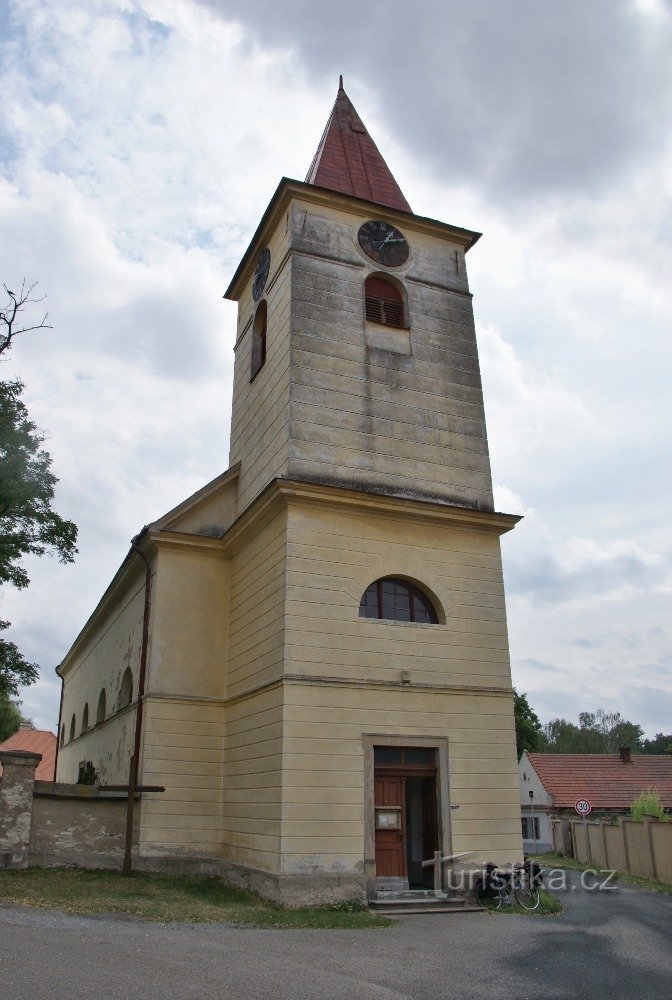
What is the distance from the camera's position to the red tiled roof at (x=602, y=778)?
37.3 m

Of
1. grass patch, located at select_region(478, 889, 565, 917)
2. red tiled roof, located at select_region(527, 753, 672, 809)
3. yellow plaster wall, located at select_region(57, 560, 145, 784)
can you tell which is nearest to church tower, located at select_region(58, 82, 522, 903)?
yellow plaster wall, located at select_region(57, 560, 145, 784)

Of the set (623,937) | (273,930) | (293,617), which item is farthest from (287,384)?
(623,937)

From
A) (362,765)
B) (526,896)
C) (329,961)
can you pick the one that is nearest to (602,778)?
(526,896)

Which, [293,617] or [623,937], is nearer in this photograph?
[623,937]

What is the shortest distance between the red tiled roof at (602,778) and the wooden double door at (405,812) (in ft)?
83.3

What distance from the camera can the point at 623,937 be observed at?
36.2 feet

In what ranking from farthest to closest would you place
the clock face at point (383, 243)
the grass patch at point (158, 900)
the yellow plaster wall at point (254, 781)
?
the clock face at point (383, 243), the yellow plaster wall at point (254, 781), the grass patch at point (158, 900)

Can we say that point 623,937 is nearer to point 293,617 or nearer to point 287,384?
point 293,617

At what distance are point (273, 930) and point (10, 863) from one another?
18.8 ft

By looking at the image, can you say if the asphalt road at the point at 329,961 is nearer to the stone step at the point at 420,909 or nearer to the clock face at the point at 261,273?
the stone step at the point at 420,909

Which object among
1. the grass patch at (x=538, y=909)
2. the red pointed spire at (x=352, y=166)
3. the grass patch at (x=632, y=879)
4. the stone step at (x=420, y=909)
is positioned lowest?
the grass patch at (x=632, y=879)

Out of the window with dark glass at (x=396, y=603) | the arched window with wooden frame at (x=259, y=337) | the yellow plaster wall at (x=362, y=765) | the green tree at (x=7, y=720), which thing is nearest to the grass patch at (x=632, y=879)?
the yellow plaster wall at (x=362, y=765)

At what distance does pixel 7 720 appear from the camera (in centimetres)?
5750

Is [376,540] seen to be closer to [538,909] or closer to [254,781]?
[254,781]
